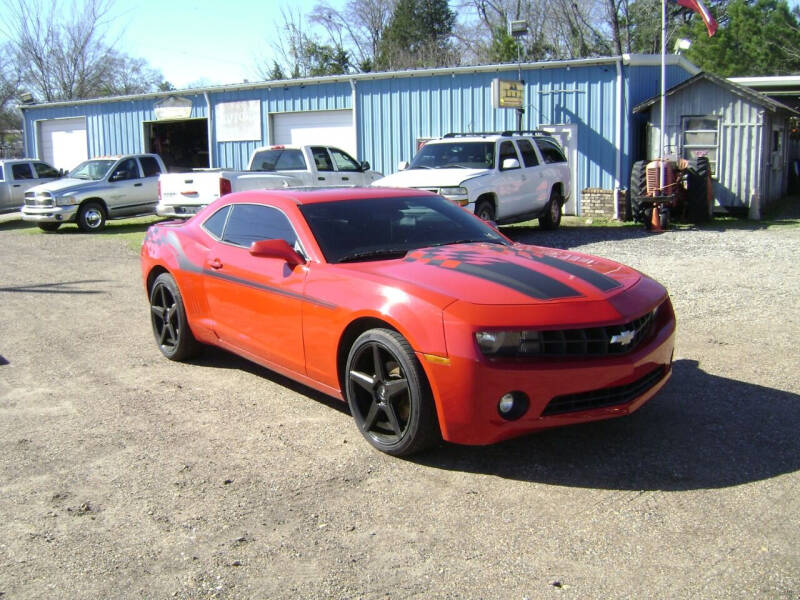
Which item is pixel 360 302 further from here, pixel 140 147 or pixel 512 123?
pixel 140 147

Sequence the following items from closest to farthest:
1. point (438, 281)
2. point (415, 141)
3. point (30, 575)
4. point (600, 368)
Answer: point (30, 575)
point (600, 368)
point (438, 281)
point (415, 141)

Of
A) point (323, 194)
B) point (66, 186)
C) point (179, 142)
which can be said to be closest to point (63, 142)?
point (179, 142)

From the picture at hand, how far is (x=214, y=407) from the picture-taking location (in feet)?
18.1

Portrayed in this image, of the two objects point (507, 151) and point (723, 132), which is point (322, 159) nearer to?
point (507, 151)

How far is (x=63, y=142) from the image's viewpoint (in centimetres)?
2917

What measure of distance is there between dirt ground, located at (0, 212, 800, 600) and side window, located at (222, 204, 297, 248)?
110cm

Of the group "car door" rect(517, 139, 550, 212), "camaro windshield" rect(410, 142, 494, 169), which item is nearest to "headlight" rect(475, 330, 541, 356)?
"camaro windshield" rect(410, 142, 494, 169)

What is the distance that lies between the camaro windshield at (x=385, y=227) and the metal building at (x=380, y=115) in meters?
13.0

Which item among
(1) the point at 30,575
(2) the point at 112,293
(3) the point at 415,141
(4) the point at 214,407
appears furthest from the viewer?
(3) the point at 415,141

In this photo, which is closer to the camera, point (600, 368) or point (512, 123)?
point (600, 368)

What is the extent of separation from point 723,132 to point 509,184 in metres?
6.56

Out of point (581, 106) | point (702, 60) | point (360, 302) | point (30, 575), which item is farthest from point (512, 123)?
point (702, 60)

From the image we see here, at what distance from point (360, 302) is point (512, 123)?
15924mm

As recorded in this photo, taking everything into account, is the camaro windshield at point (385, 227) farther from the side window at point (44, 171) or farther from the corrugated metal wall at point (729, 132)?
the side window at point (44, 171)
